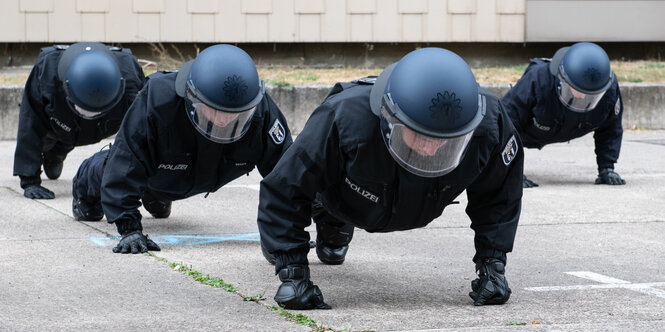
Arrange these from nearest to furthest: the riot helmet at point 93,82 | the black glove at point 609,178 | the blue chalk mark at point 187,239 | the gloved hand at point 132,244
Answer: the gloved hand at point 132,244
the blue chalk mark at point 187,239
the riot helmet at point 93,82
the black glove at point 609,178

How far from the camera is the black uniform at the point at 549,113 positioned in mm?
8672

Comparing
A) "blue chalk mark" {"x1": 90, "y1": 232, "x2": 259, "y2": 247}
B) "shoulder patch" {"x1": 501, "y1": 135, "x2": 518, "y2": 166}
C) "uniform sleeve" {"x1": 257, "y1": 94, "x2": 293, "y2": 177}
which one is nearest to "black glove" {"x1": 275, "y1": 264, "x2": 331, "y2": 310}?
"shoulder patch" {"x1": 501, "y1": 135, "x2": 518, "y2": 166}

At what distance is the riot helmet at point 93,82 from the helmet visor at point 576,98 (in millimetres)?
3429

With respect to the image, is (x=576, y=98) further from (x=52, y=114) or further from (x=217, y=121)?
(x=52, y=114)

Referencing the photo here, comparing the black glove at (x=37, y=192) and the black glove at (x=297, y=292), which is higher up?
the black glove at (x=297, y=292)

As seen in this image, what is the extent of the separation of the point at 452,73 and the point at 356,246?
2.36 m

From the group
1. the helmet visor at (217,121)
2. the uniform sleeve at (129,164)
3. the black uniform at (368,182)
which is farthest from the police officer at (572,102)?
the black uniform at (368,182)

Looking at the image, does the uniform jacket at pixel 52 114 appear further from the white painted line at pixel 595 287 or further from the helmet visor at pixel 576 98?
the white painted line at pixel 595 287

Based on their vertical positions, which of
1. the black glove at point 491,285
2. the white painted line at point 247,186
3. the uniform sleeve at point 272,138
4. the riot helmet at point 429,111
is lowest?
the white painted line at point 247,186

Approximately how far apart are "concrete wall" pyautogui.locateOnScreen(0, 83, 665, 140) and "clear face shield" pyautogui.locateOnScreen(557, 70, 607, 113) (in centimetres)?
454

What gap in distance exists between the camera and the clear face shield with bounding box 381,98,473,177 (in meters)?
3.99

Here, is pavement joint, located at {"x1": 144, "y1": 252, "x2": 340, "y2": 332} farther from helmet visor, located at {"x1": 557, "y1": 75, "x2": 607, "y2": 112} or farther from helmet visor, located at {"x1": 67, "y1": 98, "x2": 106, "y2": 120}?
helmet visor, located at {"x1": 557, "y1": 75, "x2": 607, "y2": 112}

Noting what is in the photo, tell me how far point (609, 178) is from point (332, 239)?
419 centimetres

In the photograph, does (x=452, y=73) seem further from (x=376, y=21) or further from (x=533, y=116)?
(x=376, y=21)
